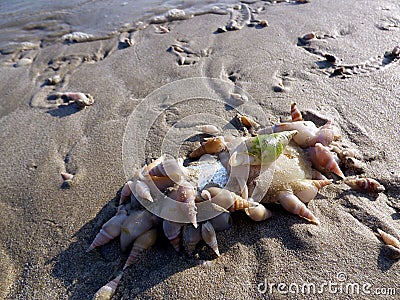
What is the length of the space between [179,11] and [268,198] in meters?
5.26

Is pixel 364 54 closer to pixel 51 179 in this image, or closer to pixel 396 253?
pixel 396 253

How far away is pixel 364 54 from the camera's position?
15.7 ft

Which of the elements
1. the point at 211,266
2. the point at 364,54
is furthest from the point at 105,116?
the point at 364,54

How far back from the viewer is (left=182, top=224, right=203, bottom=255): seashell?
2.51 meters

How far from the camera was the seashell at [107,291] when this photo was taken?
7.73 feet

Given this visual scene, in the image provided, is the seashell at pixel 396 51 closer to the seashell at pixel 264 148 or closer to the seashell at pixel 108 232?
the seashell at pixel 264 148

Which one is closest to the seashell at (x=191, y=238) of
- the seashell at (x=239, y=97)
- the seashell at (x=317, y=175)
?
the seashell at (x=317, y=175)

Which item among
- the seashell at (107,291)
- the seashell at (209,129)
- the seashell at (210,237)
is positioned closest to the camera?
the seashell at (107,291)

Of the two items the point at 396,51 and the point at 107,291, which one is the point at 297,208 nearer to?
the point at 107,291

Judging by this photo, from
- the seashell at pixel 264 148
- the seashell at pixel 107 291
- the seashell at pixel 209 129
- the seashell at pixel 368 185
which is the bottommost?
the seashell at pixel 107 291

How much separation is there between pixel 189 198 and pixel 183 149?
1.01 meters

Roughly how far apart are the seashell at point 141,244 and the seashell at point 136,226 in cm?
3

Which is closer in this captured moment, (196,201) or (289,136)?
(196,201)

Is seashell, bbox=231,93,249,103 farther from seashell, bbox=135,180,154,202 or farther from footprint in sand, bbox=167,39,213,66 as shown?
seashell, bbox=135,180,154,202
